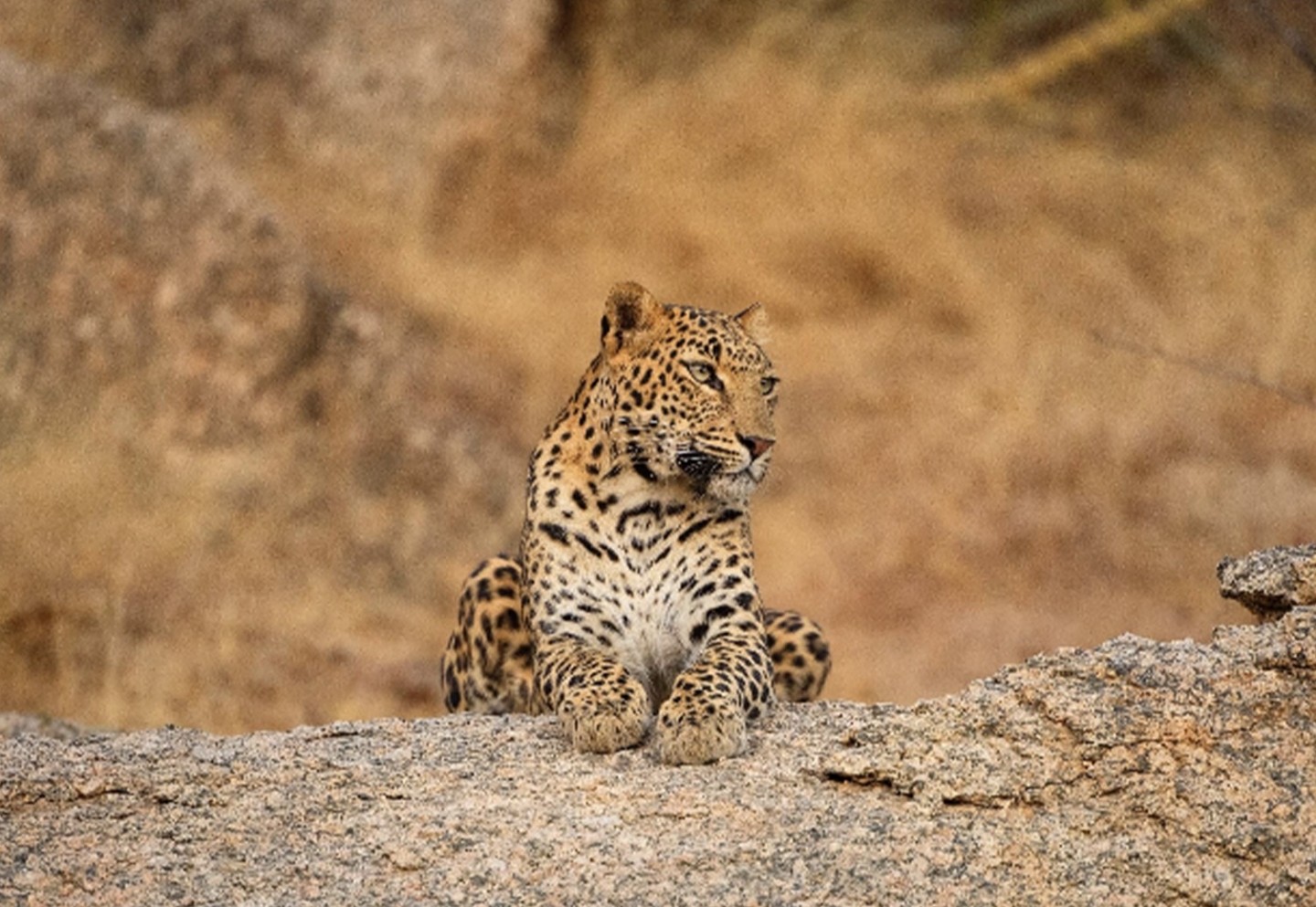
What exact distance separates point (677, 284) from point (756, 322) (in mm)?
10078

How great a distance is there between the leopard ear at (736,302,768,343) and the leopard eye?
0.83 meters

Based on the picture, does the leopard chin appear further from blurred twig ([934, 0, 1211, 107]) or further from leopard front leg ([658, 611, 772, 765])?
blurred twig ([934, 0, 1211, 107])

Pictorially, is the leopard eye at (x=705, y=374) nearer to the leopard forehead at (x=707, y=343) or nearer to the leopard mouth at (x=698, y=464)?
the leopard forehead at (x=707, y=343)

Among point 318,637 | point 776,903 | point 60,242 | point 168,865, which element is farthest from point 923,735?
point 60,242

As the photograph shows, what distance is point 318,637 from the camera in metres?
20.1

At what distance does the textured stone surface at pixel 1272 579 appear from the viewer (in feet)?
29.7

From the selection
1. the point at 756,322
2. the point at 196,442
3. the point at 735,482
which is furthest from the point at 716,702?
the point at 196,442

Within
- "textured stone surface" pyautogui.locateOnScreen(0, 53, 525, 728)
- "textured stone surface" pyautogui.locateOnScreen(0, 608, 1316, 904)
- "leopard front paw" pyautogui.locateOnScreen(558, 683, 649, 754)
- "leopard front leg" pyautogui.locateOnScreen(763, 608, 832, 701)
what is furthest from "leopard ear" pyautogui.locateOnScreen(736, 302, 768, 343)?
"textured stone surface" pyautogui.locateOnScreen(0, 53, 525, 728)

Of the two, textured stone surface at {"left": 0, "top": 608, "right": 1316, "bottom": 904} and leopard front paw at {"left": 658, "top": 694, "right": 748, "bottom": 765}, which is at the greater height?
leopard front paw at {"left": 658, "top": 694, "right": 748, "bottom": 765}

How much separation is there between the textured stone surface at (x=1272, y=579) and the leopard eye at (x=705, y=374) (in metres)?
2.90

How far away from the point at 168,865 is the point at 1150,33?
1658 centimetres

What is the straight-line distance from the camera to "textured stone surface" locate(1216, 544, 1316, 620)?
9055 millimetres

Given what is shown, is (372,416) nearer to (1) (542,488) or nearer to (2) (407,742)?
(1) (542,488)

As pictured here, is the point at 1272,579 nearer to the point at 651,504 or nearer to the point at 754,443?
the point at 754,443
